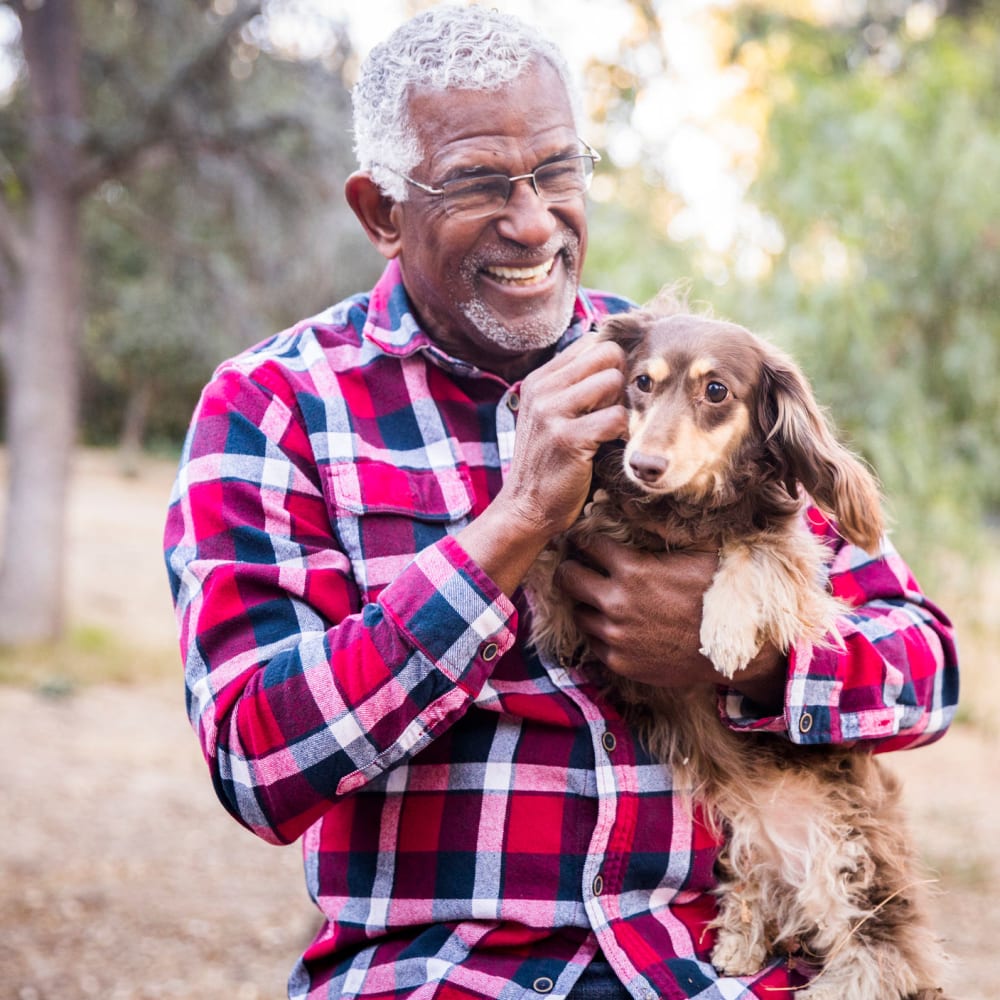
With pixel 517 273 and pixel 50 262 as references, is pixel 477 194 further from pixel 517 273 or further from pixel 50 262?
pixel 50 262

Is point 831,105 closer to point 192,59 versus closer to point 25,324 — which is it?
point 192,59

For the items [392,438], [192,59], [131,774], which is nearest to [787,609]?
[392,438]

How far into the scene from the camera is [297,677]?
6.20 feet

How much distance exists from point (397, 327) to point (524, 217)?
36 centimetres

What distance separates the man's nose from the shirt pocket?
21.0 inches

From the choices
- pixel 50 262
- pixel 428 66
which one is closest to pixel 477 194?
pixel 428 66

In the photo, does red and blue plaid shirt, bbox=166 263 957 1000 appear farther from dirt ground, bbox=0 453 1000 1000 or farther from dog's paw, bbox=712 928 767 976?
dirt ground, bbox=0 453 1000 1000

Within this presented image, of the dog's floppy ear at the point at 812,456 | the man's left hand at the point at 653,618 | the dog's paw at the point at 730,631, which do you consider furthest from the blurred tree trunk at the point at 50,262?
the dog's paw at the point at 730,631

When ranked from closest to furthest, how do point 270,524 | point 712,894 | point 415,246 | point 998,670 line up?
point 270,524
point 712,894
point 415,246
point 998,670

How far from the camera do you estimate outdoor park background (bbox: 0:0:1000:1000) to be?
631cm

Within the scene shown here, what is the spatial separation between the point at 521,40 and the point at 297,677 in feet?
4.60

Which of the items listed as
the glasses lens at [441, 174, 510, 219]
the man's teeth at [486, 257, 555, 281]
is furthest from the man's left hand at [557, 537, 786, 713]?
the glasses lens at [441, 174, 510, 219]

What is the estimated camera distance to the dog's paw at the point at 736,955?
217 centimetres

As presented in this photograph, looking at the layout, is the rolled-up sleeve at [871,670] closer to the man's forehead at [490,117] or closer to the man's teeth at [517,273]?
the man's teeth at [517,273]
